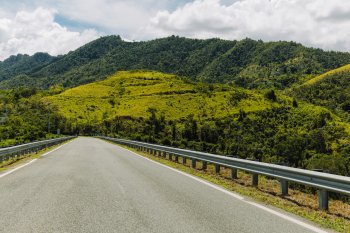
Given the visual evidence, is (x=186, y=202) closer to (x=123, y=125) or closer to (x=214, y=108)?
(x=123, y=125)

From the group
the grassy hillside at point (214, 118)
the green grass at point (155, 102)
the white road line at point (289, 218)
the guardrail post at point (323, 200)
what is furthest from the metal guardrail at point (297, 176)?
the green grass at point (155, 102)

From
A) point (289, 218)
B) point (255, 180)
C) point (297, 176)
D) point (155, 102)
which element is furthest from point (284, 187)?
point (155, 102)

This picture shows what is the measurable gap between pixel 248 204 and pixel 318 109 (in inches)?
5776

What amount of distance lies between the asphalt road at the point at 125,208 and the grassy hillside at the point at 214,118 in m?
80.6

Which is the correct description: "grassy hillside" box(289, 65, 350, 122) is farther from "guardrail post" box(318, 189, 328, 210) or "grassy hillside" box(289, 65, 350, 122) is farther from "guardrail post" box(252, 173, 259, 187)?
"guardrail post" box(318, 189, 328, 210)

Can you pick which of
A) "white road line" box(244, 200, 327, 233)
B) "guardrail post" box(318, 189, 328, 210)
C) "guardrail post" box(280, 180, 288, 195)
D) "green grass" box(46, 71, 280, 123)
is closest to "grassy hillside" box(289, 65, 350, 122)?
"green grass" box(46, 71, 280, 123)

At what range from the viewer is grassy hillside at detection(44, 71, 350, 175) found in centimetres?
10762

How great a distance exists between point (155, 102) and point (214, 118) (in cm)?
2768

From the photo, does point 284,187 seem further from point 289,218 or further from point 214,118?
point 214,118

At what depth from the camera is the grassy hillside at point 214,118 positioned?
107625mm

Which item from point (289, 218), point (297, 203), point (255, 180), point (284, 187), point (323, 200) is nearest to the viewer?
point (289, 218)

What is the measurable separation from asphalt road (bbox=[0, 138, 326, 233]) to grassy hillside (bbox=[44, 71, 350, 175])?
80.6m

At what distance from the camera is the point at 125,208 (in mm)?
7648

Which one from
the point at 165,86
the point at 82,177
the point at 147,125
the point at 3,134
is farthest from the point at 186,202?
the point at 165,86
